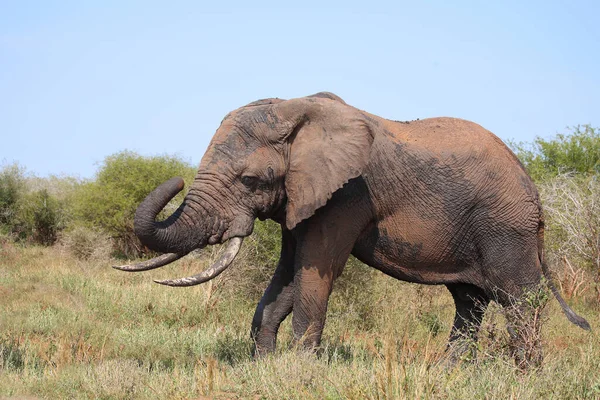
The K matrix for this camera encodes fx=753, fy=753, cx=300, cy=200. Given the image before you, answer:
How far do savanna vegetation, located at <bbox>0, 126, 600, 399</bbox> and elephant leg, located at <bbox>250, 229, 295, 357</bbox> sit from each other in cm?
26

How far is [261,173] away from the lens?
6.31 meters

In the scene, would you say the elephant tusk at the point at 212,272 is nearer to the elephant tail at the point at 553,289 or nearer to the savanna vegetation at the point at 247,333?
the savanna vegetation at the point at 247,333

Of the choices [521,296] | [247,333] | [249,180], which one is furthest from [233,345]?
[521,296]

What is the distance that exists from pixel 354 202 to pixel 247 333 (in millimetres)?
2367

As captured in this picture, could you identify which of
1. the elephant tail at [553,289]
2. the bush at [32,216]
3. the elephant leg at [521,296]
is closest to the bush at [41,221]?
the bush at [32,216]

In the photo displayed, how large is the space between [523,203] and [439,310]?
477 centimetres

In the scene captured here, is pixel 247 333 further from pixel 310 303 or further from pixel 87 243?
pixel 87 243

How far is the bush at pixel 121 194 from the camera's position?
20.8 meters

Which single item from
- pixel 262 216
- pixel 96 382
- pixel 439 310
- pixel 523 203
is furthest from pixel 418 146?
pixel 439 310

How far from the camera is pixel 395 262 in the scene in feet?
22.0

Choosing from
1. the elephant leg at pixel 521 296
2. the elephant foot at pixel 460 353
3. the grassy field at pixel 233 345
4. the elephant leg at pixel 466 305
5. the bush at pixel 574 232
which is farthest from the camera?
the bush at pixel 574 232

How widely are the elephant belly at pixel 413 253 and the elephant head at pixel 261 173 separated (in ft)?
2.24

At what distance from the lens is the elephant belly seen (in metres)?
6.58

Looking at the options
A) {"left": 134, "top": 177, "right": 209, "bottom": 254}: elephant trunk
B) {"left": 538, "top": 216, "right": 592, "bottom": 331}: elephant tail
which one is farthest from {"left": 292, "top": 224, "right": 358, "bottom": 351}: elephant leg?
{"left": 538, "top": 216, "right": 592, "bottom": 331}: elephant tail
